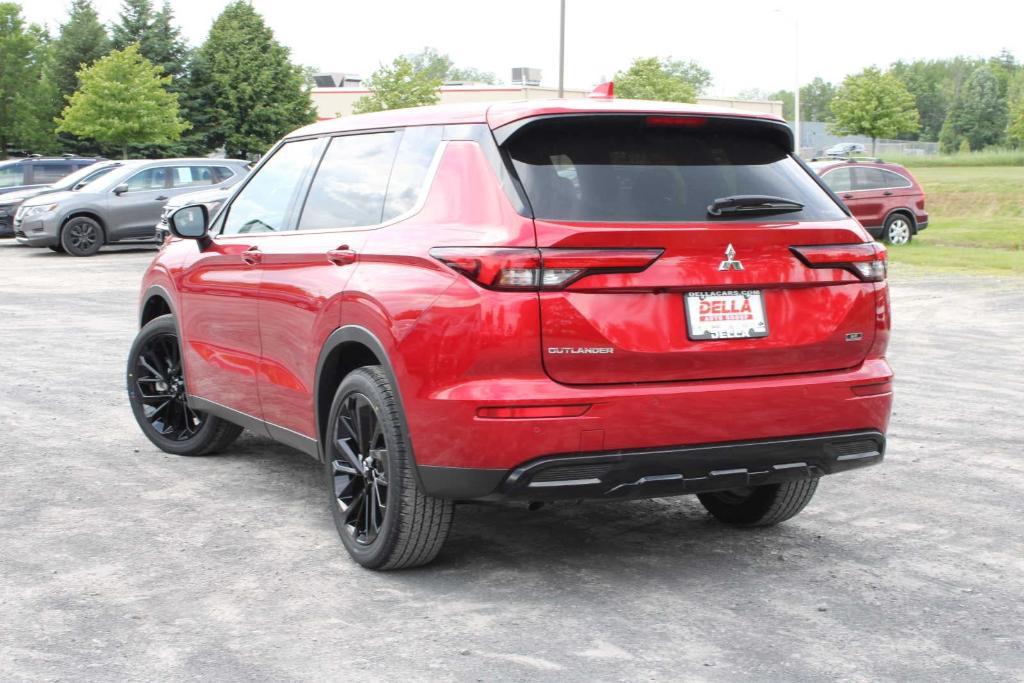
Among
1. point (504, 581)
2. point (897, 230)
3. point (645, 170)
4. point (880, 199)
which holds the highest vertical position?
point (645, 170)

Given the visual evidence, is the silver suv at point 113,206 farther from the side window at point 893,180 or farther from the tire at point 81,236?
the side window at point 893,180

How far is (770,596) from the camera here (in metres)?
4.69

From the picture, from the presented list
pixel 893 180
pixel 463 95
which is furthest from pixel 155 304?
pixel 463 95

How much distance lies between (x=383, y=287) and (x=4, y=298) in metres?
12.9

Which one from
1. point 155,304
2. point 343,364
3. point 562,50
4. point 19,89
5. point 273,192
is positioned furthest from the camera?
point 19,89

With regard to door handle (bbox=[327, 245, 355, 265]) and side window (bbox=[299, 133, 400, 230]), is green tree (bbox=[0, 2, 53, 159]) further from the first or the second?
door handle (bbox=[327, 245, 355, 265])

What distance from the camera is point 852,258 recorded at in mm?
4785

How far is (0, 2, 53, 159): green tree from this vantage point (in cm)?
5200

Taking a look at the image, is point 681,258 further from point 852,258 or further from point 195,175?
point 195,175

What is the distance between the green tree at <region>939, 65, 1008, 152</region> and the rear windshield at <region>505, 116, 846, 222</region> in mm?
122993

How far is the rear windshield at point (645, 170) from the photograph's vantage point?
4488 mm

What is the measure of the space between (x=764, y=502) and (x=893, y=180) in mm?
20741

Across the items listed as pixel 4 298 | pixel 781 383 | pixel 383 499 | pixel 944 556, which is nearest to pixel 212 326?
pixel 383 499

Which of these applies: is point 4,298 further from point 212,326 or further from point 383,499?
point 383,499
